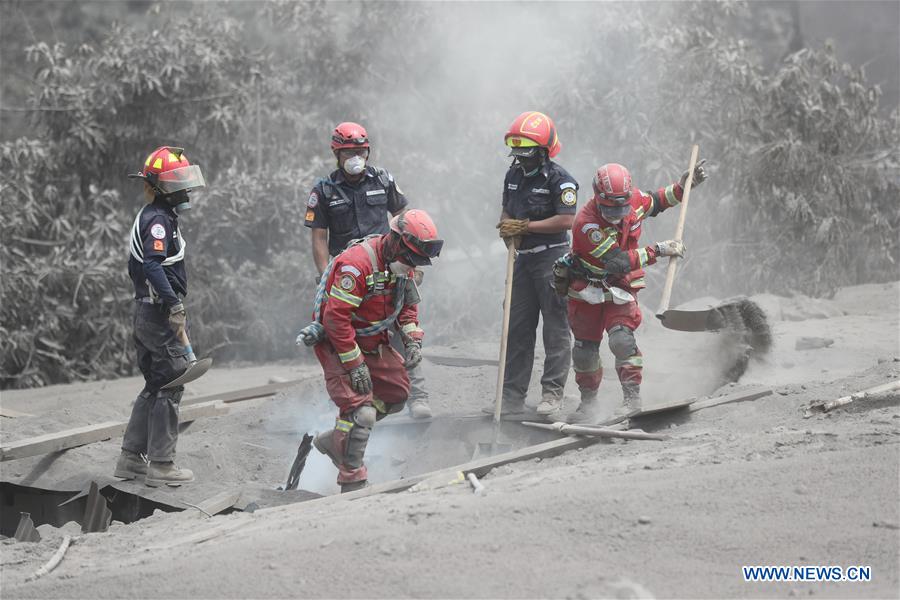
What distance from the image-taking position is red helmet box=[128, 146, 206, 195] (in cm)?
605

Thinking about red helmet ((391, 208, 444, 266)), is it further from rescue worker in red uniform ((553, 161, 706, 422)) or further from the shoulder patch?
rescue worker in red uniform ((553, 161, 706, 422))

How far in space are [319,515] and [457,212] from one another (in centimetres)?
899

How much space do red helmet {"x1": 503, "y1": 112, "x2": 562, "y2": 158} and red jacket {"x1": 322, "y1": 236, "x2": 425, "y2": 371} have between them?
1.42m

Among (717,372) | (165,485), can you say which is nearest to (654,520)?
(165,485)

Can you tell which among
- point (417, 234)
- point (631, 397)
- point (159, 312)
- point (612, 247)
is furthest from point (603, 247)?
point (159, 312)

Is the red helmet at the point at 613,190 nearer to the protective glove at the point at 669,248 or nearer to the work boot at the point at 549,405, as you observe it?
the protective glove at the point at 669,248

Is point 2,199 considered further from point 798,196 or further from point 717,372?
point 798,196

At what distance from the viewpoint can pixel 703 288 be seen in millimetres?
12602

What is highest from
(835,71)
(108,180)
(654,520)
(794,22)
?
(794,22)

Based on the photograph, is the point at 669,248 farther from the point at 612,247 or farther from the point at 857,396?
the point at 857,396

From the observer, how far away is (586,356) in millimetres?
6988

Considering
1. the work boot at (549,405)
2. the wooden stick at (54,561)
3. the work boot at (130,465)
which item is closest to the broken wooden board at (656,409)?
the work boot at (549,405)

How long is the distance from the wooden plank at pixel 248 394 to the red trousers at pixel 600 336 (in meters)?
3.16

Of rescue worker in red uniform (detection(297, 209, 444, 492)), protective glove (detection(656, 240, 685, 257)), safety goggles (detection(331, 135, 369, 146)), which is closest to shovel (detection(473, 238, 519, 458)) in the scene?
rescue worker in red uniform (detection(297, 209, 444, 492))
